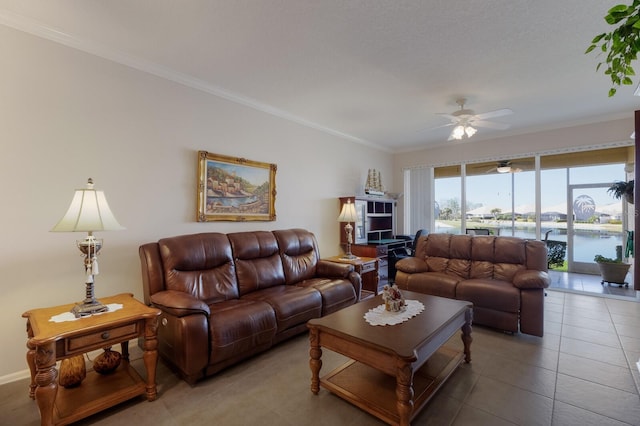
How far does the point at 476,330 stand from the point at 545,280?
0.89 m

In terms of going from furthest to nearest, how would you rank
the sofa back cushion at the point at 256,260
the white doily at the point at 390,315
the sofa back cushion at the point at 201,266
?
the sofa back cushion at the point at 256,260 → the sofa back cushion at the point at 201,266 → the white doily at the point at 390,315

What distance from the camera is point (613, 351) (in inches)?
106

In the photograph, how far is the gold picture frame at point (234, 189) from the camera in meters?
3.29

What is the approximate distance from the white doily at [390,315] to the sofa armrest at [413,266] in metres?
1.45

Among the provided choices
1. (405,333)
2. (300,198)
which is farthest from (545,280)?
(300,198)

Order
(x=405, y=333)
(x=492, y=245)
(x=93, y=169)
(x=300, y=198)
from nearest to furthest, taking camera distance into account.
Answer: (x=405, y=333)
(x=93, y=169)
(x=492, y=245)
(x=300, y=198)

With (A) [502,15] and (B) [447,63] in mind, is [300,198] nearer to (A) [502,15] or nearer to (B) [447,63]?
(B) [447,63]

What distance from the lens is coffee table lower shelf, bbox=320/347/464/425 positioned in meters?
1.83

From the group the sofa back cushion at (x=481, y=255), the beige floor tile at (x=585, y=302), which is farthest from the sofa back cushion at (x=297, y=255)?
the beige floor tile at (x=585, y=302)

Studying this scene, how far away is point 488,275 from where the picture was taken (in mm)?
3635

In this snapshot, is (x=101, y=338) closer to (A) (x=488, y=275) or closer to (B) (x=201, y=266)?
(B) (x=201, y=266)

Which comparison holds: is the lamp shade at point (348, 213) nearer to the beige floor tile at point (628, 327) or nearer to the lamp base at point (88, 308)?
the lamp base at point (88, 308)

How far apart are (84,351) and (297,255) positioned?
7.65 ft

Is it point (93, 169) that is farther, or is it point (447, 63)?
point (447, 63)
